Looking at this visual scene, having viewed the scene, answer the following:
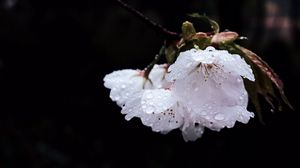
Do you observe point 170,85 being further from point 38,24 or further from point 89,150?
point 38,24

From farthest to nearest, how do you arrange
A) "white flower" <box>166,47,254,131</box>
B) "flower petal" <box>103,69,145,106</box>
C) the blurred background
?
the blurred background, "flower petal" <box>103,69,145,106</box>, "white flower" <box>166,47,254,131</box>

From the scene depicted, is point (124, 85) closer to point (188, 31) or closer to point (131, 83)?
point (131, 83)

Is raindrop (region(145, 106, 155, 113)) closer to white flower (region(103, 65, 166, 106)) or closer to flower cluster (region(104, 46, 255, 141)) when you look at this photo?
flower cluster (region(104, 46, 255, 141))

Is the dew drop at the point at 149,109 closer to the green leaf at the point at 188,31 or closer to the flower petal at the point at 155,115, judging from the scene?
the flower petal at the point at 155,115

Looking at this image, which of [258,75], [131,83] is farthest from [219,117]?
[131,83]

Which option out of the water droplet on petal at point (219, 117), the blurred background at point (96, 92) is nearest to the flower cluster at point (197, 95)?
the water droplet on petal at point (219, 117)

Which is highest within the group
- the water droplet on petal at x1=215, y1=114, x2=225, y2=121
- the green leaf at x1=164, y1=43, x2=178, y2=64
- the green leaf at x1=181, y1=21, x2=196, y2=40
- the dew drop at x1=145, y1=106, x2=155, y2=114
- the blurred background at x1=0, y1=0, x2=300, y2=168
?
the green leaf at x1=181, y1=21, x2=196, y2=40

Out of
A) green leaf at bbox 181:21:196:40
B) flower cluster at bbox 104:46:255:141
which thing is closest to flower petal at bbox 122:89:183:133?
flower cluster at bbox 104:46:255:141
